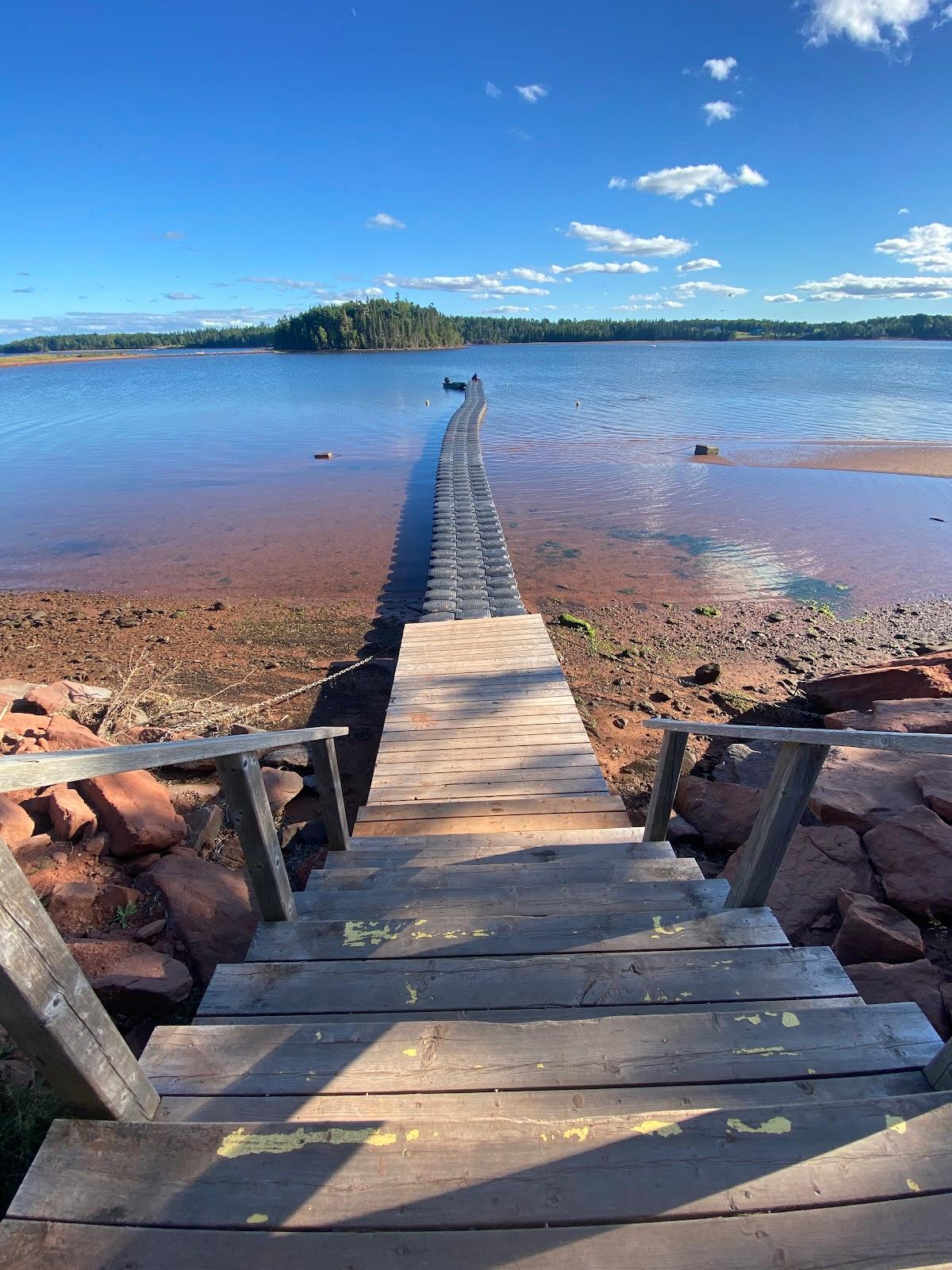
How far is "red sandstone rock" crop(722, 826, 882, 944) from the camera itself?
3.29m

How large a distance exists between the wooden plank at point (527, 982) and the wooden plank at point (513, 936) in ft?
0.24

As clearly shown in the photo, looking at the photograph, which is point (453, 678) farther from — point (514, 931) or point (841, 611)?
point (841, 611)

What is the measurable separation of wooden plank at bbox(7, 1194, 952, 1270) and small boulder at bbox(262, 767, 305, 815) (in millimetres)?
3817

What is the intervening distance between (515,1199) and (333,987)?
108cm

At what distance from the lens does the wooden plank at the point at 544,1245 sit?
4.00 ft

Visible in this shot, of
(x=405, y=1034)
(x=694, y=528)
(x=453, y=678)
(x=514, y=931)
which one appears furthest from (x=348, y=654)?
(x=694, y=528)

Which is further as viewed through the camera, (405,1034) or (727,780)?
(727,780)

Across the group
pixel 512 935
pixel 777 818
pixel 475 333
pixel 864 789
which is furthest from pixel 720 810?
pixel 475 333

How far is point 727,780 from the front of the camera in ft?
17.8

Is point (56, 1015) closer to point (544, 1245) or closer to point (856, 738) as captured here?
point (544, 1245)

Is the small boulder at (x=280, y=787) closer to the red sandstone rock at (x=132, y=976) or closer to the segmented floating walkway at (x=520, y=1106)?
the segmented floating walkway at (x=520, y=1106)

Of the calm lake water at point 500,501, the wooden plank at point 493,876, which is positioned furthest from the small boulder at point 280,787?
the calm lake water at point 500,501

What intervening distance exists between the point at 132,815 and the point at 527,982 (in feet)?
8.76

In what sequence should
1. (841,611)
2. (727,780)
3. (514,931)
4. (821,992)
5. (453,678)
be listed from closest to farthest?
1. (821,992)
2. (514,931)
3. (727,780)
4. (453,678)
5. (841,611)
